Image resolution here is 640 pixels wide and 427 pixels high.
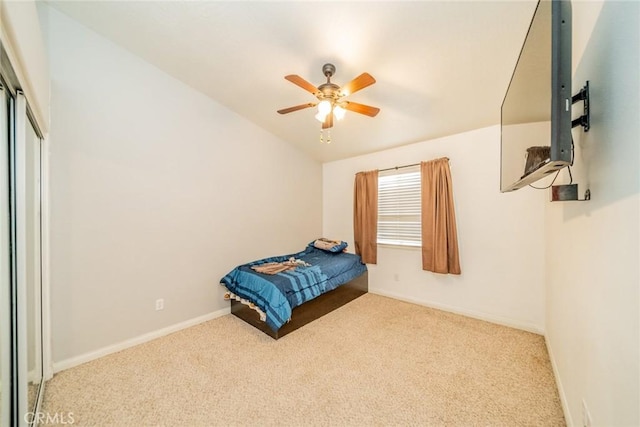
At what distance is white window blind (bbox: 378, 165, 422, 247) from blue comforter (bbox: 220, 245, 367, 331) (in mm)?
766

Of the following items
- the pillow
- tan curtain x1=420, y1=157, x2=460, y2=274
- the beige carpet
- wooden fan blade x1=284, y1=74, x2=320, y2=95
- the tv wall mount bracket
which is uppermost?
wooden fan blade x1=284, y1=74, x2=320, y2=95

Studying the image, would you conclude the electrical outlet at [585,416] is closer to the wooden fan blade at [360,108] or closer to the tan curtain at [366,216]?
the wooden fan blade at [360,108]

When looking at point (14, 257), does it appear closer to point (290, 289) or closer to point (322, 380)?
point (290, 289)

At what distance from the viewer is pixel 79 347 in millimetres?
2168

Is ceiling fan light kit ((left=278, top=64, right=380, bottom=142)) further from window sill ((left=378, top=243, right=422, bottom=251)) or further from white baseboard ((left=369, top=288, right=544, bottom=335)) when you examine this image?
white baseboard ((left=369, top=288, right=544, bottom=335))

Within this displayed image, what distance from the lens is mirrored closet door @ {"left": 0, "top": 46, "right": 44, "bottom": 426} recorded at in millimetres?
1235

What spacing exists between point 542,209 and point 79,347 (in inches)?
188

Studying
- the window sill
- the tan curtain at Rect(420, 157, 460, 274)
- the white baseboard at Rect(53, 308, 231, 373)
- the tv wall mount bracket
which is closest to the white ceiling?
the tan curtain at Rect(420, 157, 460, 274)

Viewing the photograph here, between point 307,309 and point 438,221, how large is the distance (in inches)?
80.5

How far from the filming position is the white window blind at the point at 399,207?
11.7ft

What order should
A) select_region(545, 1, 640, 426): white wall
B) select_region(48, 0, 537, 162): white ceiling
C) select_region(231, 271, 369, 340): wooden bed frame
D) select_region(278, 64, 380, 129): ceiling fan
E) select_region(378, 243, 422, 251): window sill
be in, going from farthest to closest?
select_region(378, 243, 422, 251): window sill, select_region(231, 271, 369, 340): wooden bed frame, select_region(278, 64, 380, 129): ceiling fan, select_region(48, 0, 537, 162): white ceiling, select_region(545, 1, 640, 426): white wall

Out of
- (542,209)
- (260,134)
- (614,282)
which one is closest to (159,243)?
(260,134)

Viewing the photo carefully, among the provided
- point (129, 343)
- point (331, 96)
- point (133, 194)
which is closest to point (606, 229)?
point (331, 96)
